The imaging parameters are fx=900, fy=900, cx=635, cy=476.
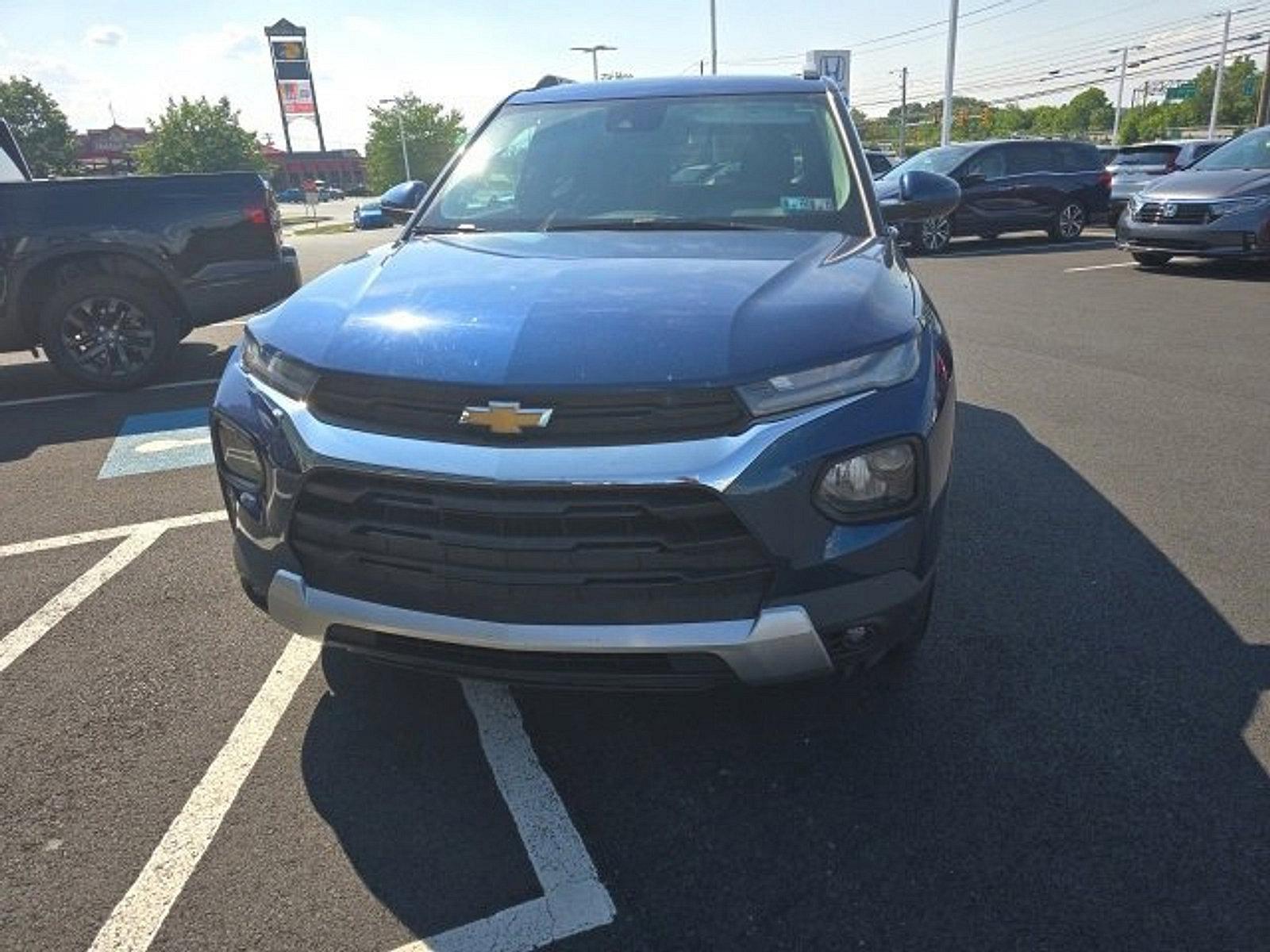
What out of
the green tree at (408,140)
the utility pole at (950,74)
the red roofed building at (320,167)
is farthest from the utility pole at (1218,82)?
the red roofed building at (320,167)

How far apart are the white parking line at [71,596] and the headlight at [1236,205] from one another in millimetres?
11273

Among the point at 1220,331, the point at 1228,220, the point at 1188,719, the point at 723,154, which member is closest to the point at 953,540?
the point at 1188,719

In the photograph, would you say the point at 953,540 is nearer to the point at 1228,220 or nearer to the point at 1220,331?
the point at 1220,331

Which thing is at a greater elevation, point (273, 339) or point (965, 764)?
point (273, 339)

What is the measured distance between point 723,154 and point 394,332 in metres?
1.74

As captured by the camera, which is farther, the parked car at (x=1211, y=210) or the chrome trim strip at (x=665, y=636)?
the parked car at (x=1211, y=210)

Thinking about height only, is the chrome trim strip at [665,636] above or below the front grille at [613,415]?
below

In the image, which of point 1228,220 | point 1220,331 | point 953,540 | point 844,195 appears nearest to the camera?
point 844,195

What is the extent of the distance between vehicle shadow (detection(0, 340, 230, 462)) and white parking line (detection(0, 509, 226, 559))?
5.34 ft

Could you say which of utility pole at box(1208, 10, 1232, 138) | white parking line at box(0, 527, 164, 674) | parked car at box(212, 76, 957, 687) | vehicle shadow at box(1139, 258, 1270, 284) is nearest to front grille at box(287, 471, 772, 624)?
parked car at box(212, 76, 957, 687)

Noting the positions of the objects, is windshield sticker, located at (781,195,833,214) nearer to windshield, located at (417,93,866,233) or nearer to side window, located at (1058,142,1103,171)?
windshield, located at (417,93,866,233)

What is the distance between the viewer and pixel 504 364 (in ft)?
6.56

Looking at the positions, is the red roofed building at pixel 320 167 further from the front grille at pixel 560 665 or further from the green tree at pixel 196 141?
the front grille at pixel 560 665

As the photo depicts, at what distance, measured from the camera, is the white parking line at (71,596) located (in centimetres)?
317
